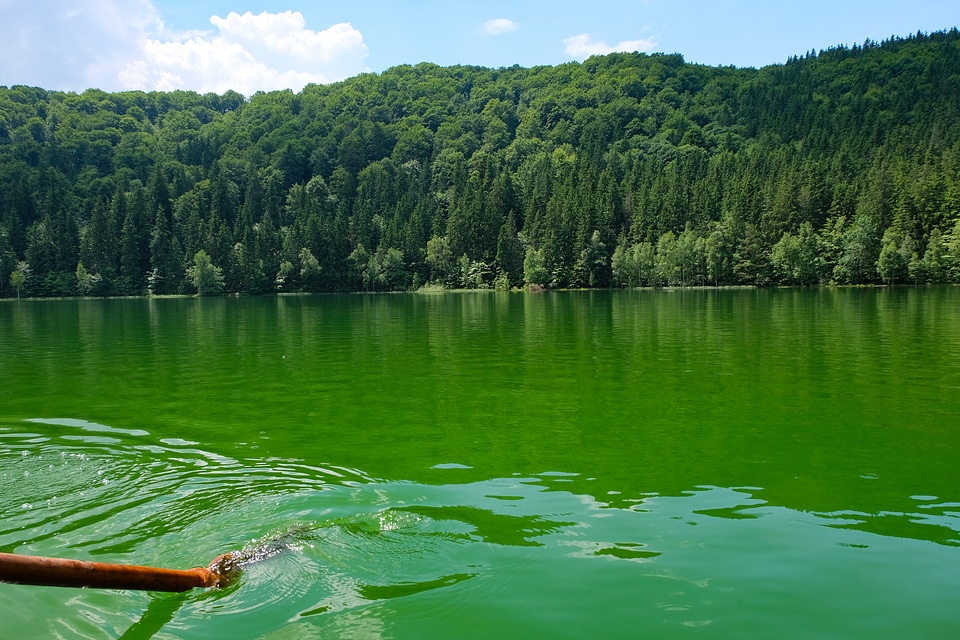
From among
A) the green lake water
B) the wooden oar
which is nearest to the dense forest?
the green lake water

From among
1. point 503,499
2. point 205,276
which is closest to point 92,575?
point 503,499

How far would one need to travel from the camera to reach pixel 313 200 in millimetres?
184750

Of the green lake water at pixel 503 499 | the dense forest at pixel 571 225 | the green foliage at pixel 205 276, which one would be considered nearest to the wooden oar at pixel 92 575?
the green lake water at pixel 503 499

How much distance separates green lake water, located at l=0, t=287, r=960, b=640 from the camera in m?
6.75

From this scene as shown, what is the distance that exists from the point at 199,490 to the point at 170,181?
704 ft

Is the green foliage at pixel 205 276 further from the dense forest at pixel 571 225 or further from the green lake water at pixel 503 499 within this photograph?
the green lake water at pixel 503 499

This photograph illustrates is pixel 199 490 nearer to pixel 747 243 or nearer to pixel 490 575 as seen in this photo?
pixel 490 575

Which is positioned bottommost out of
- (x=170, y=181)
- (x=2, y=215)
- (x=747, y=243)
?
(x=747, y=243)

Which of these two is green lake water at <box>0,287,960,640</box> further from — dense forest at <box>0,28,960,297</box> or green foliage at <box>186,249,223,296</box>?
green foliage at <box>186,249,223,296</box>

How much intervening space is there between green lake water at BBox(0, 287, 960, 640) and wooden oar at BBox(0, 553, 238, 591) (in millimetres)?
443

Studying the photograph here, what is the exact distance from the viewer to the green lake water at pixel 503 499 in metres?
6.75

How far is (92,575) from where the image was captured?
15.8ft

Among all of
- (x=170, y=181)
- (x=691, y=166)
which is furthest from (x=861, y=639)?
(x=170, y=181)

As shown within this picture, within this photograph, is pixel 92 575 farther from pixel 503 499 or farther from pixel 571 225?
pixel 571 225
